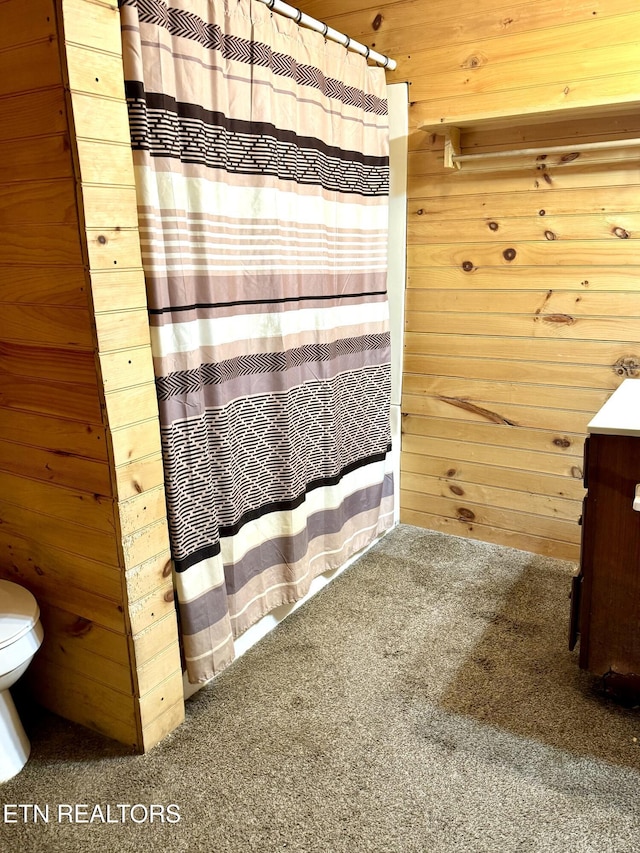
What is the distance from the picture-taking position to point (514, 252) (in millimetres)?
2555

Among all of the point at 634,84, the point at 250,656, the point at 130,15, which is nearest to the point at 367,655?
the point at 250,656

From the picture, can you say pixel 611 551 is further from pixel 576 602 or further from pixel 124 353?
pixel 124 353

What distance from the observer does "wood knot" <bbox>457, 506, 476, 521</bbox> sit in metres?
2.88

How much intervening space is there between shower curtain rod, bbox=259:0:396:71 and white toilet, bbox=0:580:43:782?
5.85ft

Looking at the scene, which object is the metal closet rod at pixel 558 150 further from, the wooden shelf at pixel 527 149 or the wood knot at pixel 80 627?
the wood knot at pixel 80 627

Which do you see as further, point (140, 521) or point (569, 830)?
point (140, 521)

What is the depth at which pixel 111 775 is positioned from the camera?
1.64m

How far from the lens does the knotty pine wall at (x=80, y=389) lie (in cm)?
139

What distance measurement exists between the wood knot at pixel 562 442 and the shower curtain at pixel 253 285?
0.75 metres

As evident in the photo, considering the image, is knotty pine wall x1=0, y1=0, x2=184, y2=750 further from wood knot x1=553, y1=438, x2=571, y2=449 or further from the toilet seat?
wood knot x1=553, y1=438, x2=571, y2=449

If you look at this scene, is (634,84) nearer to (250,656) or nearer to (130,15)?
(130,15)

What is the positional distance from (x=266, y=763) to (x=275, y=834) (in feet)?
0.70

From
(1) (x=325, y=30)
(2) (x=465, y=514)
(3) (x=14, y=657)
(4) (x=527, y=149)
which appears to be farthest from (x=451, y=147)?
(3) (x=14, y=657)

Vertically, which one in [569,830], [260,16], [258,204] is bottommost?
[569,830]
